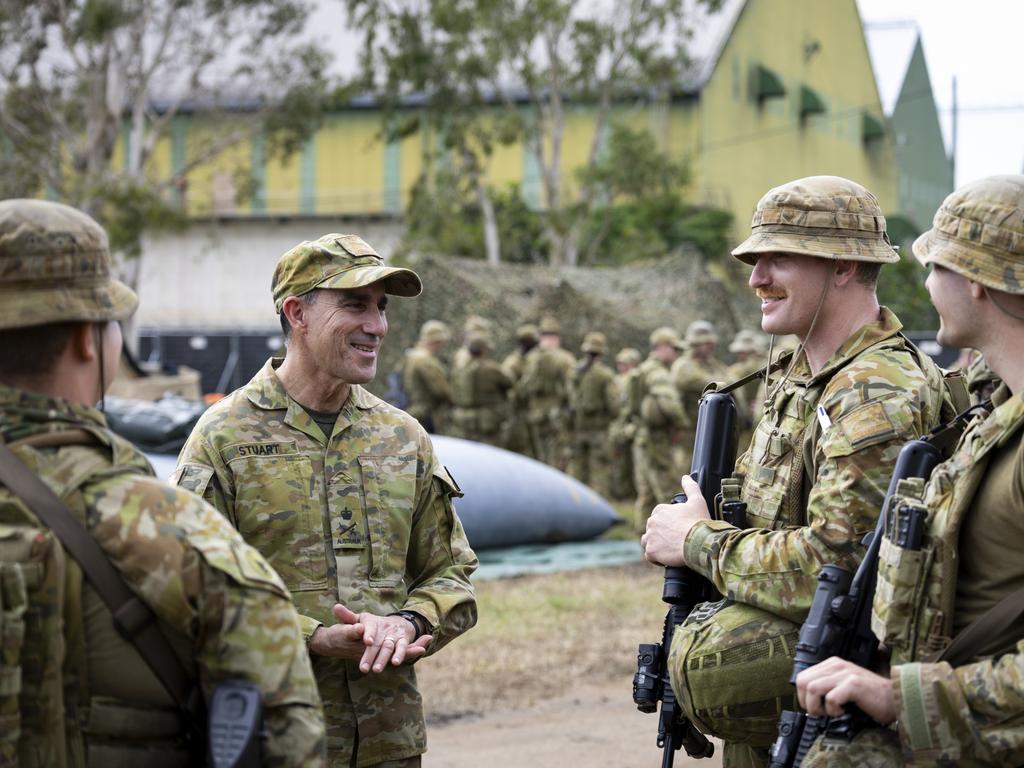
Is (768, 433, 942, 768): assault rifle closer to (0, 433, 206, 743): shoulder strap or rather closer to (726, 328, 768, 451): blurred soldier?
(0, 433, 206, 743): shoulder strap

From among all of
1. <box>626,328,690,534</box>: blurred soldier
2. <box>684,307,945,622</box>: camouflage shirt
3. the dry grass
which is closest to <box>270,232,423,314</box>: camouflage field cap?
<box>684,307,945,622</box>: camouflage shirt

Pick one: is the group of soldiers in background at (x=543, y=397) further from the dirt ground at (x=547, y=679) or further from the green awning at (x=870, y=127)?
the green awning at (x=870, y=127)

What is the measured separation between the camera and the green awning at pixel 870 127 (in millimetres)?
36081

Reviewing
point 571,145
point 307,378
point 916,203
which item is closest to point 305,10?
point 571,145

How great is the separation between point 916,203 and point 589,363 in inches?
687

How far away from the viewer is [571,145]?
1425 inches

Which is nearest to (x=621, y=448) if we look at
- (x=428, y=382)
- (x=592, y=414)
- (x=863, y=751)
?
(x=592, y=414)

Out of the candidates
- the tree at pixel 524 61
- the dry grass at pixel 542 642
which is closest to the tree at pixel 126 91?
the tree at pixel 524 61

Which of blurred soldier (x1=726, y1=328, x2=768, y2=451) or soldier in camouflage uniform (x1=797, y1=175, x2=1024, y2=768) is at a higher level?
soldier in camouflage uniform (x1=797, y1=175, x2=1024, y2=768)

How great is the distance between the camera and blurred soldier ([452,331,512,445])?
638 inches

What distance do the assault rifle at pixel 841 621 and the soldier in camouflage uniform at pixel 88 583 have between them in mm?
1041

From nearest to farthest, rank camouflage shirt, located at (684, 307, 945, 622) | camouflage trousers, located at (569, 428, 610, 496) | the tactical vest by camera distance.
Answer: the tactical vest < camouflage shirt, located at (684, 307, 945, 622) < camouflage trousers, located at (569, 428, 610, 496)

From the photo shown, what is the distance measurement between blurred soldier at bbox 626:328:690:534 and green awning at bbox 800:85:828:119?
80.5 ft

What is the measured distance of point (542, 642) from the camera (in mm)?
8758
